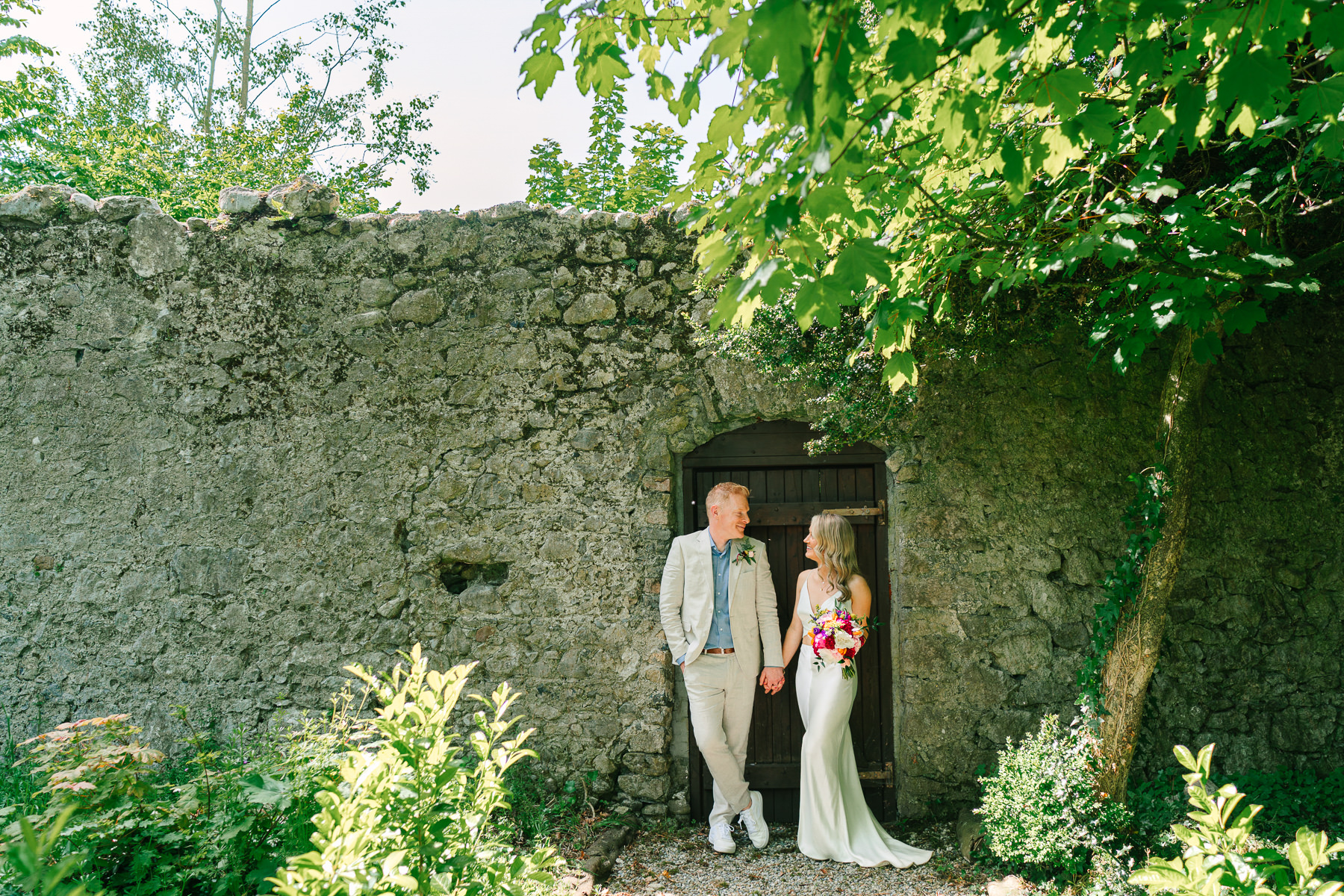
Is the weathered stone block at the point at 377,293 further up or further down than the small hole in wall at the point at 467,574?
further up

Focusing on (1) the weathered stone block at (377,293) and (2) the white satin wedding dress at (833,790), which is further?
(1) the weathered stone block at (377,293)

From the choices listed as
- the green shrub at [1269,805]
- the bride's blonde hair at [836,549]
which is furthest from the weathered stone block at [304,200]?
the green shrub at [1269,805]

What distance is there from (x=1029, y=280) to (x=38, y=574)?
555 centimetres

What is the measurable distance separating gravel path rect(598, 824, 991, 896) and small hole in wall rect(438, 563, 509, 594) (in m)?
1.61

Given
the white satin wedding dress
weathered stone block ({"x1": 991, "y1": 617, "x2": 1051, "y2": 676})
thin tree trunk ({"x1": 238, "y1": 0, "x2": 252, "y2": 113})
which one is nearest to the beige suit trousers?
the white satin wedding dress

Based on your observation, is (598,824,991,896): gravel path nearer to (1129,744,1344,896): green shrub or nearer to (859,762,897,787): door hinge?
(859,762,897,787): door hinge

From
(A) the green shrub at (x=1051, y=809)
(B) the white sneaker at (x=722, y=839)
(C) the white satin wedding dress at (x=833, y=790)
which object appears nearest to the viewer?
(A) the green shrub at (x=1051, y=809)

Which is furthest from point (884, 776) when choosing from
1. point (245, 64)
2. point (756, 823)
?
point (245, 64)

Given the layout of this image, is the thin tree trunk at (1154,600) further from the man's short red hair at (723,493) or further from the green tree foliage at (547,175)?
the green tree foliage at (547,175)

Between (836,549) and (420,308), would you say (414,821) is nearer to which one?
(836,549)

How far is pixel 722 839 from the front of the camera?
399cm

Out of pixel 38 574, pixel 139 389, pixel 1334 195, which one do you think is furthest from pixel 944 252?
pixel 38 574

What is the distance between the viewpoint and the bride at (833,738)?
3818 mm

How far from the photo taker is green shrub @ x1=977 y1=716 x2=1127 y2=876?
10.8 feet
